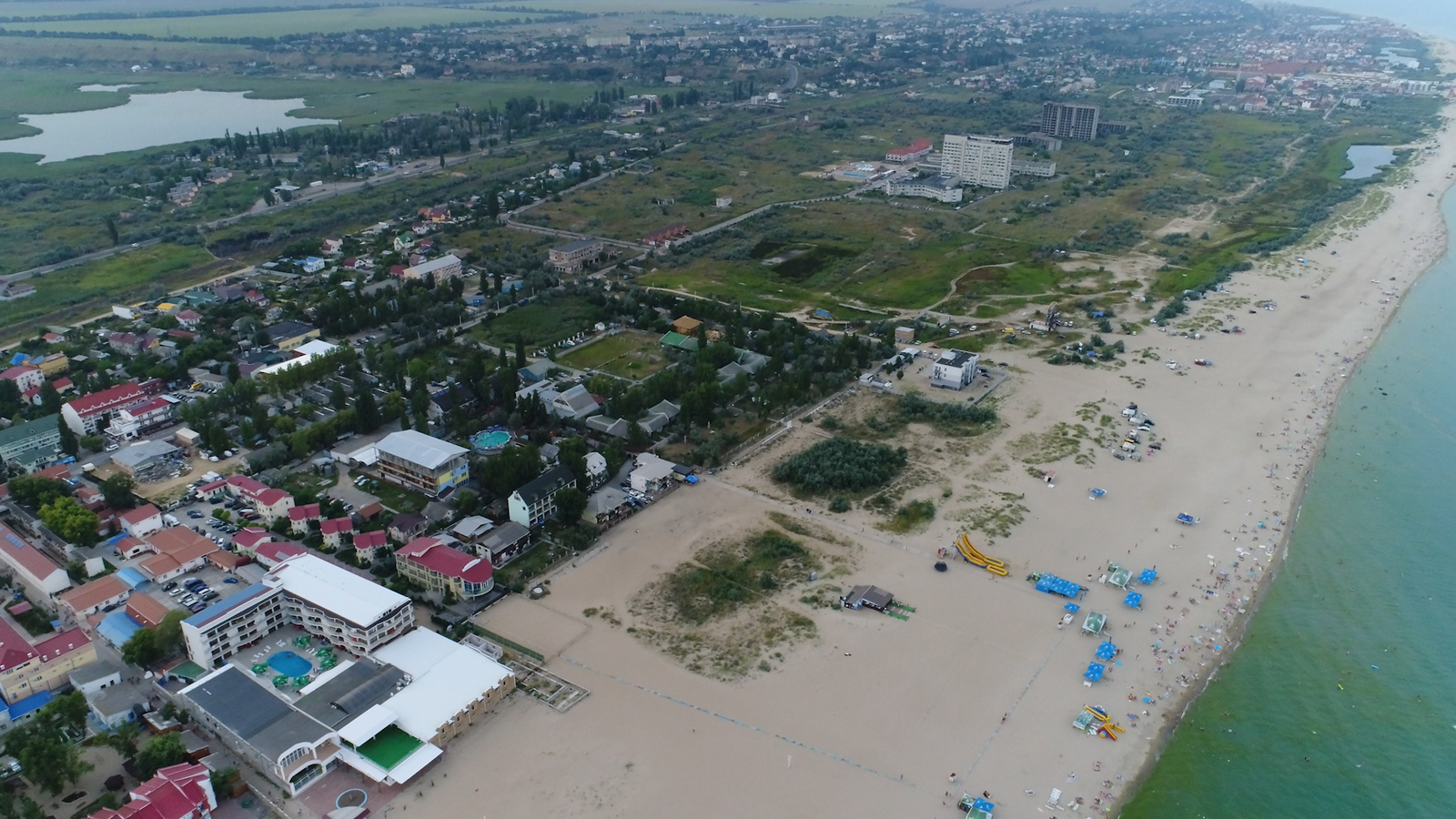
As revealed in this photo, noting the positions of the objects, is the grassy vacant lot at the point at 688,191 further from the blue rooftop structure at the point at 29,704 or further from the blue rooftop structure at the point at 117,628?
the blue rooftop structure at the point at 29,704

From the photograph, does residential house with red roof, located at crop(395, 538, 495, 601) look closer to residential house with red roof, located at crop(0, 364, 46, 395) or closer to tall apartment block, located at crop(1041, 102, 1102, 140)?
residential house with red roof, located at crop(0, 364, 46, 395)

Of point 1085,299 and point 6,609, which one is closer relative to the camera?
point 6,609

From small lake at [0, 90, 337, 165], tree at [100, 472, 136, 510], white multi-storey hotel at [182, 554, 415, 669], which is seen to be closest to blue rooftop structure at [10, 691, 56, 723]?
white multi-storey hotel at [182, 554, 415, 669]

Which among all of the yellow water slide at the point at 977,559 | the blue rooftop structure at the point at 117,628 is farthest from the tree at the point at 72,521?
the yellow water slide at the point at 977,559

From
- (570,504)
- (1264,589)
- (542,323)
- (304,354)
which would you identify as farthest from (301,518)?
(1264,589)

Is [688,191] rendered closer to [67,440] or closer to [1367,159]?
[67,440]

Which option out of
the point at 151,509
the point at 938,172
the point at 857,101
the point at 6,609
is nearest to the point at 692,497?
the point at 151,509

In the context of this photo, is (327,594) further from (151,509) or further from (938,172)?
(938,172)
